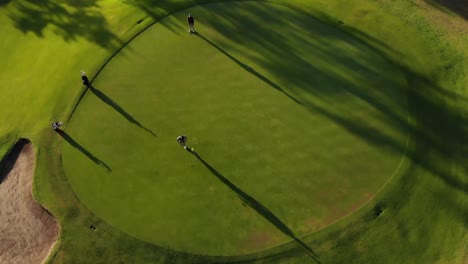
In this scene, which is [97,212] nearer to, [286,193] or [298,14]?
[286,193]

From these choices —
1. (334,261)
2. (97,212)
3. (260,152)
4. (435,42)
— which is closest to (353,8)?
(435,42)

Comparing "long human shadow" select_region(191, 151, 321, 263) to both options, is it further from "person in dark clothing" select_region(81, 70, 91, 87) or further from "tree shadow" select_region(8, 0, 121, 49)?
"tree shadow" select_region(8, 0, 121, 49)

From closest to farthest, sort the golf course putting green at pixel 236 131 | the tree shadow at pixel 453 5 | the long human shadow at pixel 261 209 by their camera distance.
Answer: the long human shadow at pixel 261 209 → the golf course putting green at pixel 236 131 → the tree shadow at pixel 453 5

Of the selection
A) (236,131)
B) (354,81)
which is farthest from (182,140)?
(354,81)

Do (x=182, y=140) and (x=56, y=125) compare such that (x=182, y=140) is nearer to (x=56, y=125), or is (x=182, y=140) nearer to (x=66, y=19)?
(x=56, y=125)

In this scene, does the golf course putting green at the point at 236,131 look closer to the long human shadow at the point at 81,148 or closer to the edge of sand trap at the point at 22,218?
the long human shadow at the point at 81,148

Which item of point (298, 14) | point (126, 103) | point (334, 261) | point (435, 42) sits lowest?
point (334, 261)

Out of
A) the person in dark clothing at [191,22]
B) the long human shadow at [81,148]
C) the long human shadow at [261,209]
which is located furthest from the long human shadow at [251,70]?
the long human shadow at [81,148]
